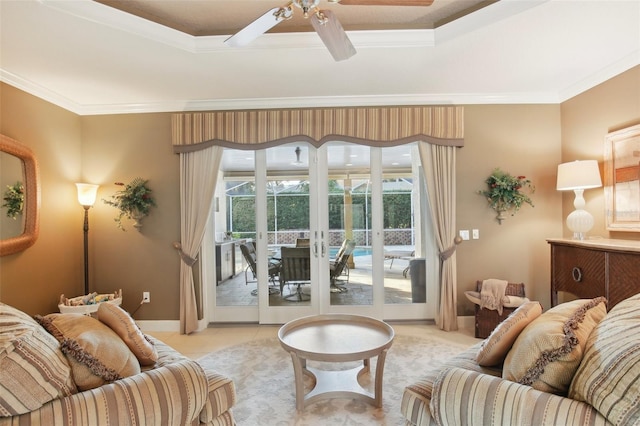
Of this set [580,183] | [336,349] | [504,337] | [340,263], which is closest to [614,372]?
[504,337]

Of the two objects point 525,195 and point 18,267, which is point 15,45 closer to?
point 18,267

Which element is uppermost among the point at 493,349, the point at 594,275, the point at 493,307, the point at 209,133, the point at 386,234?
the point at 209,133

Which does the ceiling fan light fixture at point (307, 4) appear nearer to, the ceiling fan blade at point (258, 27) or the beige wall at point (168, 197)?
the ceiling fan blade at point (258, 27)

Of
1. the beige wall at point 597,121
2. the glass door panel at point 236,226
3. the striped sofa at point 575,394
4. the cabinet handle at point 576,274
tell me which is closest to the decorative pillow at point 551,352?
the striped sofa at point 575,394

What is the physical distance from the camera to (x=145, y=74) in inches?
118

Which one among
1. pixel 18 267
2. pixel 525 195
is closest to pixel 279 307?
pixel 18 267

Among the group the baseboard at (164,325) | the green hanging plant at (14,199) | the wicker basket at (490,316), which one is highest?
the green hanging plant at (14,199)

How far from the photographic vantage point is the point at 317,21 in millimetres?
1748

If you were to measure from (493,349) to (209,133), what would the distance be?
3.42 meters

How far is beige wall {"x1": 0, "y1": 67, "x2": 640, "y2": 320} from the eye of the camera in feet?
11.7

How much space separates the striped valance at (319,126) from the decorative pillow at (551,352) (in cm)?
256

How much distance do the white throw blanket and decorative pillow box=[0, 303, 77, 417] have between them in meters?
3.37

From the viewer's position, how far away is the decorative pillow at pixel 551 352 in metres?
1.25

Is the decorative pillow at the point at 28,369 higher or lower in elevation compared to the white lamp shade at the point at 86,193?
lower
